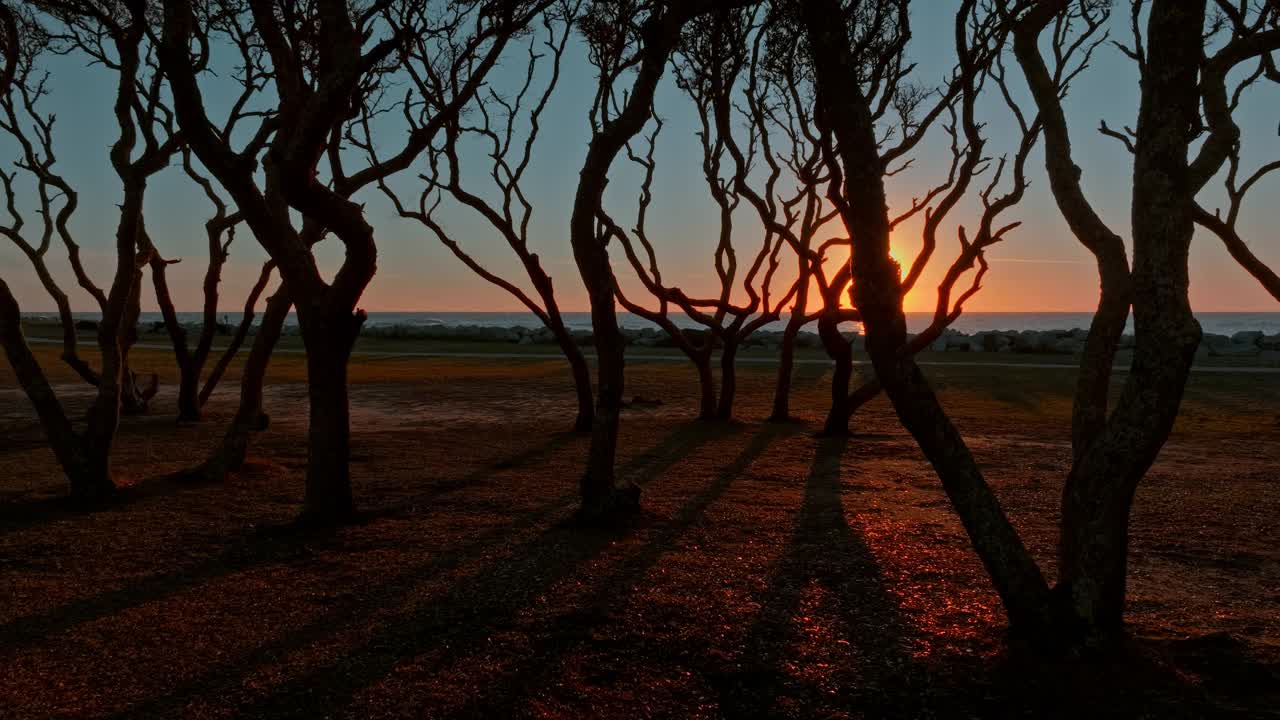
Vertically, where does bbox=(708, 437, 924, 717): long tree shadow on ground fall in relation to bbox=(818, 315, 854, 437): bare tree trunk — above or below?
below

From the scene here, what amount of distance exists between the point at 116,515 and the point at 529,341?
1370 inches

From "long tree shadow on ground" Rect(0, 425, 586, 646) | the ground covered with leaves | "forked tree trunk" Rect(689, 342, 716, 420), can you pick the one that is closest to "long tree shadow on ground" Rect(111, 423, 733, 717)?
the ground covered with leaves

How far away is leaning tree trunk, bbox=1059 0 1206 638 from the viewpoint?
3.75 metres

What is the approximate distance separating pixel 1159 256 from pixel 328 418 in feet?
17.2

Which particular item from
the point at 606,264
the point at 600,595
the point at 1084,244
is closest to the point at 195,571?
the point at 600,595

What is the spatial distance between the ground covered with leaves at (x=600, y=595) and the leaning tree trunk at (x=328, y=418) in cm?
21

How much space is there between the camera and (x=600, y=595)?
17.2 feet

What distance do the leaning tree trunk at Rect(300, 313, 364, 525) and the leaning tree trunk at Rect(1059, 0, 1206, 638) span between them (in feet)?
15.8

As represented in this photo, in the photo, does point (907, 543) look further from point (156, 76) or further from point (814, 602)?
point (156, 76)

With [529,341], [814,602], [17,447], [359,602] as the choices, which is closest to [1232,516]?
[814,602]

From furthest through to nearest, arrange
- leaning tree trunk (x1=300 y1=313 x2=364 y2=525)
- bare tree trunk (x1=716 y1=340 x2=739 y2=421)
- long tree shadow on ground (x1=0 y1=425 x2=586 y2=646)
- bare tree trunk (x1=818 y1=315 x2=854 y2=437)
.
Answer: bare tree trunk (x1=716 y1=340 x2=739 y2=421) < bare tree trunk (x1=818 y1=315 x2=854 y2=437) < leaning tree trunk (x1=300 y1=313 x2=364 y2=525) < long tree shadow on ground (x1=0 y1=425 x2=586 y2=646)

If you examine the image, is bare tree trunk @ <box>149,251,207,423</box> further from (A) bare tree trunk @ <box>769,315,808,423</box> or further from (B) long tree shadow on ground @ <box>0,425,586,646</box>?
(A) bare tree trunk @ <box>769,315,808,423</box>

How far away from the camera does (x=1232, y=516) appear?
291 inches

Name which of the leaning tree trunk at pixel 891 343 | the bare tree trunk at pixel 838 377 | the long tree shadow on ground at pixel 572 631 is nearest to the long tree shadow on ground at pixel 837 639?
the leaning tree trunk at pixel 891 343
